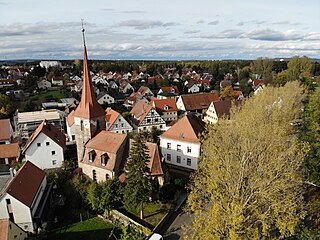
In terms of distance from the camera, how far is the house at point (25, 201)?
2516 cm

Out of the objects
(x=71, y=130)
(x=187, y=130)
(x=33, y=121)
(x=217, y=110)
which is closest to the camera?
(x=187, y=130)

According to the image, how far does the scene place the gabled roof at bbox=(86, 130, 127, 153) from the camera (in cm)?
3109

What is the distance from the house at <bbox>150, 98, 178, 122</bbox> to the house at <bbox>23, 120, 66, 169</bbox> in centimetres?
3251

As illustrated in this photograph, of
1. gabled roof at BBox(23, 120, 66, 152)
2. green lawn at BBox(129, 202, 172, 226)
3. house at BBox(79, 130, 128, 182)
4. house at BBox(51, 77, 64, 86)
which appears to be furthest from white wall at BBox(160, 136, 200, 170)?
house at BBox(51, 77, 64, 86)

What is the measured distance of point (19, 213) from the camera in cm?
2545

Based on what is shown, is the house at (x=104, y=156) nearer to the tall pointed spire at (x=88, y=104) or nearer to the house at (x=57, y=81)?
the tall pointed spire at (x=88, y=104)

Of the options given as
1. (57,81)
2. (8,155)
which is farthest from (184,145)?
(57,81)

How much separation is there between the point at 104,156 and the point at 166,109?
39.0 metres

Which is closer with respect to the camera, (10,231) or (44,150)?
(10,231)

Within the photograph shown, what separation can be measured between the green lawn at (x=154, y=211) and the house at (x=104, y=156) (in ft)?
17.0

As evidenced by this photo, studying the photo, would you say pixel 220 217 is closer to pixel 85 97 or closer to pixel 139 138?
pixel 139 138

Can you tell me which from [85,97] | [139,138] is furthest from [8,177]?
[139,138]

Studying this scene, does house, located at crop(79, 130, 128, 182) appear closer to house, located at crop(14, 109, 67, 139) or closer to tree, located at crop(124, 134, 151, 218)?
tree, located at crop(124, 134, 151, 218)

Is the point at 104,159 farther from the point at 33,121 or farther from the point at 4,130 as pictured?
the point at 33,121
